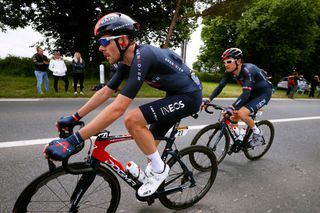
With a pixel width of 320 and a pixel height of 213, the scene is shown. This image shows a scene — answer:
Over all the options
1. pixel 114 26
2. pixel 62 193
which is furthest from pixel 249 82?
pixel 62 193

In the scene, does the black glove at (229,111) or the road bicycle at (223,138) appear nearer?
the black glove at (229,111)

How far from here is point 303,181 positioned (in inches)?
173

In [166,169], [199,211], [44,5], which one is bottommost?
[199,211]

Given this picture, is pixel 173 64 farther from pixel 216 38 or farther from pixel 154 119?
pixel 216 38

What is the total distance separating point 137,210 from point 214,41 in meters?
36.1

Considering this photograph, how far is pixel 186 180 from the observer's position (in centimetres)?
342

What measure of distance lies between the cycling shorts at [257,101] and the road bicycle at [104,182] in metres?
1.75

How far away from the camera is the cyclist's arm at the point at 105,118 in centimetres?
220

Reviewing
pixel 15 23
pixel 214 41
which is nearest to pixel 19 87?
pixel 15 23

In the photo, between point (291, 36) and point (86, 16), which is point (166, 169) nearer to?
point (86, 16)

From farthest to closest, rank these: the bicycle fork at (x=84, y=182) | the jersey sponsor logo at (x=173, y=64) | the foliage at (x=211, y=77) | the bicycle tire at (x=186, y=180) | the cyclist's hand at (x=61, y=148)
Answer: the foliage at (x=211, y=77), the bicycle tire at (x=186, y=180), the jersey sponsor logo at (x=173, y=64), the bicycle fork at (x=84, y=182), the cyclist's hand at (x=61, y=148)

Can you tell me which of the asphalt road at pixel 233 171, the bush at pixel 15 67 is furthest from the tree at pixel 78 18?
the asphalt road at pixel 233 171

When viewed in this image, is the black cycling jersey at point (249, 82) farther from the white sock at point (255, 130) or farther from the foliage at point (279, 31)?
the foliage at point (279, 31)

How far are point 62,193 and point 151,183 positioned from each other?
1201 mm
